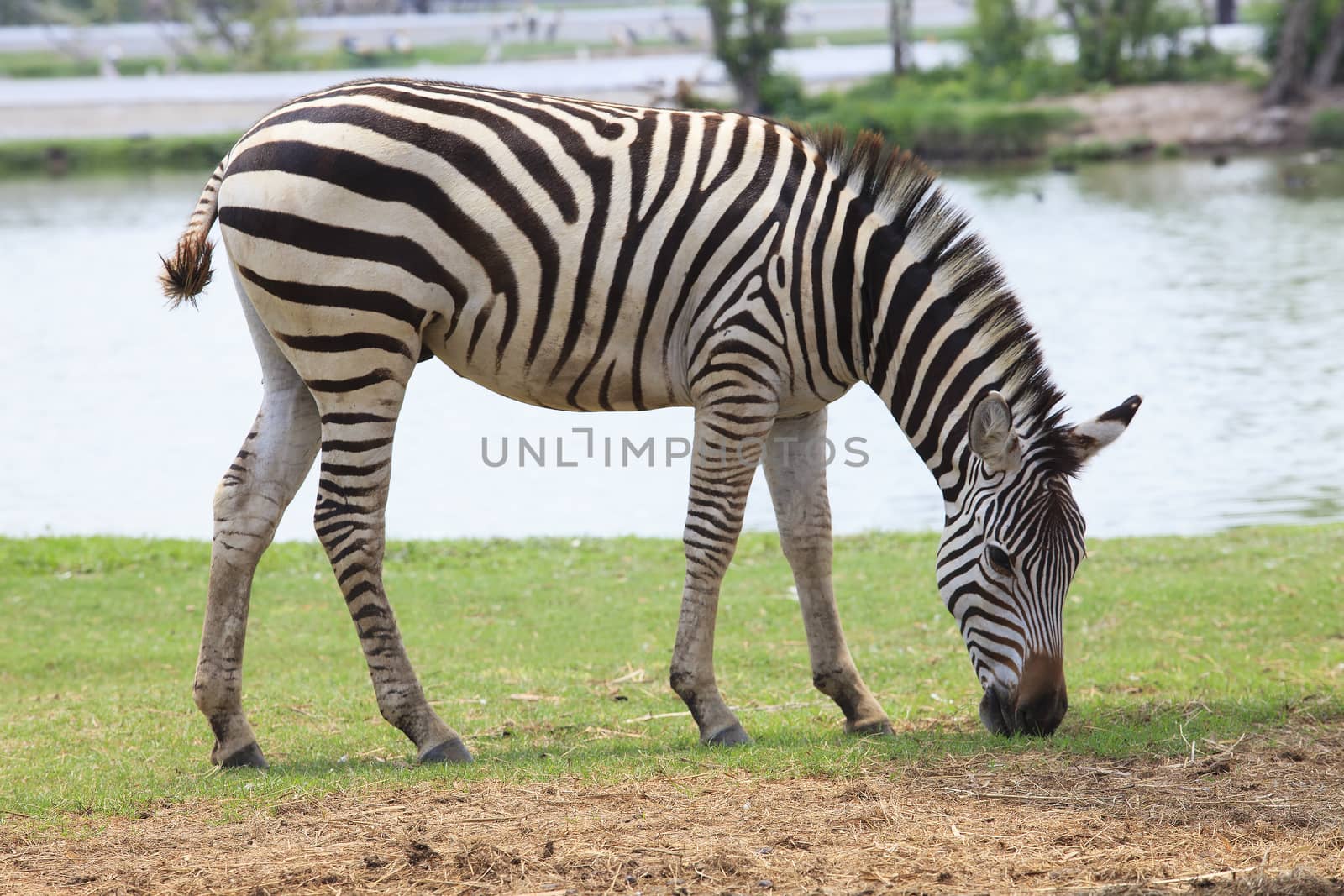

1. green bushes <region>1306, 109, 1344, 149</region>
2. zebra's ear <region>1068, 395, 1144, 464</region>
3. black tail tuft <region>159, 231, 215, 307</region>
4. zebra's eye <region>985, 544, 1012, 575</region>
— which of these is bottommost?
zebra's eye <region>985, 544, 1012, 575</region>

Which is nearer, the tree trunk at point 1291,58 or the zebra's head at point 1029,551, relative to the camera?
the zebra's head at point 1029,551

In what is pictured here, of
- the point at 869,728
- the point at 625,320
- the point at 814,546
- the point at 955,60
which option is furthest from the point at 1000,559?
the point at 955,60

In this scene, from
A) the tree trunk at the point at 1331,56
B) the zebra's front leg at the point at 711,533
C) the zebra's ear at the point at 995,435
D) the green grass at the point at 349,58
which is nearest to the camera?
the zebra's ear at the point at 995,435

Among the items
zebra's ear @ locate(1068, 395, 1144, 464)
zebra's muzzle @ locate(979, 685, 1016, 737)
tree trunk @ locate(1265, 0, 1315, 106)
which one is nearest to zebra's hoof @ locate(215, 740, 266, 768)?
zebra's muzzle @ locate(979, 685, 1016, 737)

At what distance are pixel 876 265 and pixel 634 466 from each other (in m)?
9.77

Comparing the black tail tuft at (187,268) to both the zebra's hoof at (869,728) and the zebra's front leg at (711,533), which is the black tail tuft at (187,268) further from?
the zebra's hoof at (869,728)

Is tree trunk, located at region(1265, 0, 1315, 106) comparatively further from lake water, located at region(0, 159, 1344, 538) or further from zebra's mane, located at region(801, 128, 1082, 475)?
zebra's mane, located at region(801, 128, 1082, 475)

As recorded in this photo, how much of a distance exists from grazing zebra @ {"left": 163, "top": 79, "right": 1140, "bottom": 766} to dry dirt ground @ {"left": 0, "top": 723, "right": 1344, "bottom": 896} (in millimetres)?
756

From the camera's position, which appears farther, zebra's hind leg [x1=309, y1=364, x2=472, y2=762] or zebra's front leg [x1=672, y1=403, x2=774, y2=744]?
zebra's front leg [x1=672, y1=403, x2=774, y2=744]

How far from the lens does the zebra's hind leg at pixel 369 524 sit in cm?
563

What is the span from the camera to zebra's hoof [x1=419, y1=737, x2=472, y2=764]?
5770 millimetres

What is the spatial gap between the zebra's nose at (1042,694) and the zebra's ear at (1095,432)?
2.79ft

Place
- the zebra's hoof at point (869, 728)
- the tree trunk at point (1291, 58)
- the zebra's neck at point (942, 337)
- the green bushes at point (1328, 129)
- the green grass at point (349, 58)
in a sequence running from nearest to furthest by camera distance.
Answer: the zebra's neck at point (942, 337) < the zebra's hoof at point (869, 728) < the green bushes at point (1328, 129) < the tree trunk at point (1291, 58) < the green grass at point (349, 58)

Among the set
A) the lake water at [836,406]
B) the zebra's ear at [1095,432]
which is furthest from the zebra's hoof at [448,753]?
the lake water at [836,406]
